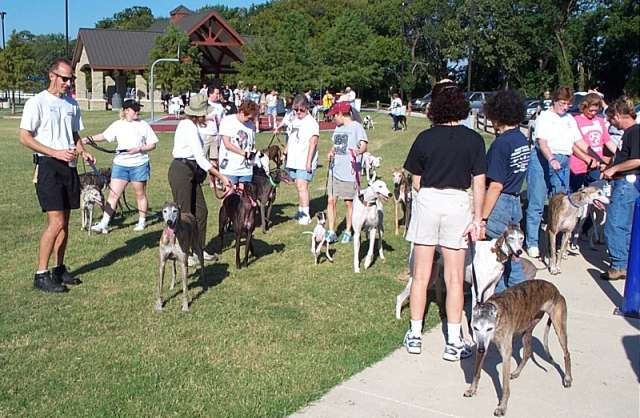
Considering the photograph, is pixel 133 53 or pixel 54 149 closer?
pixel 54 149

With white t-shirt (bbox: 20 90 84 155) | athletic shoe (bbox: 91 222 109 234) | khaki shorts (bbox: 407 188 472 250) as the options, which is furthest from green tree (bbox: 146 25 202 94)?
→ khaki shorts (bbox: 407 188 472 250)

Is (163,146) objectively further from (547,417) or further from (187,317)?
(547,417)

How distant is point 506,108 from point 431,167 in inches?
57.4

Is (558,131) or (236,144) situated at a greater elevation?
(558,131)

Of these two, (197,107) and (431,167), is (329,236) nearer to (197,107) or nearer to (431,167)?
(197,107)

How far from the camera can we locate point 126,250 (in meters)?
8.63

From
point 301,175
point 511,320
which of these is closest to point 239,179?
point 301,175

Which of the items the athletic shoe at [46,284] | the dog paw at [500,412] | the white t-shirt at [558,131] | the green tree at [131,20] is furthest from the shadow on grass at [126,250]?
the green tree at [131,20]

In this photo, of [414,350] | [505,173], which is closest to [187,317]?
[414,350]

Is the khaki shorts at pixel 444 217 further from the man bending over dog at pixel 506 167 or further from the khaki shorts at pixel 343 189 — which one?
the khaki shorts at pixel 343 189

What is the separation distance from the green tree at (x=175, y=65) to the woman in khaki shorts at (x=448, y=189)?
4196 centimetres

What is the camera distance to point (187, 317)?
6.03m

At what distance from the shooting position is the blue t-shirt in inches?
223

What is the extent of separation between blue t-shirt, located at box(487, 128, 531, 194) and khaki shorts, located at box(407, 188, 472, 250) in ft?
3.06
